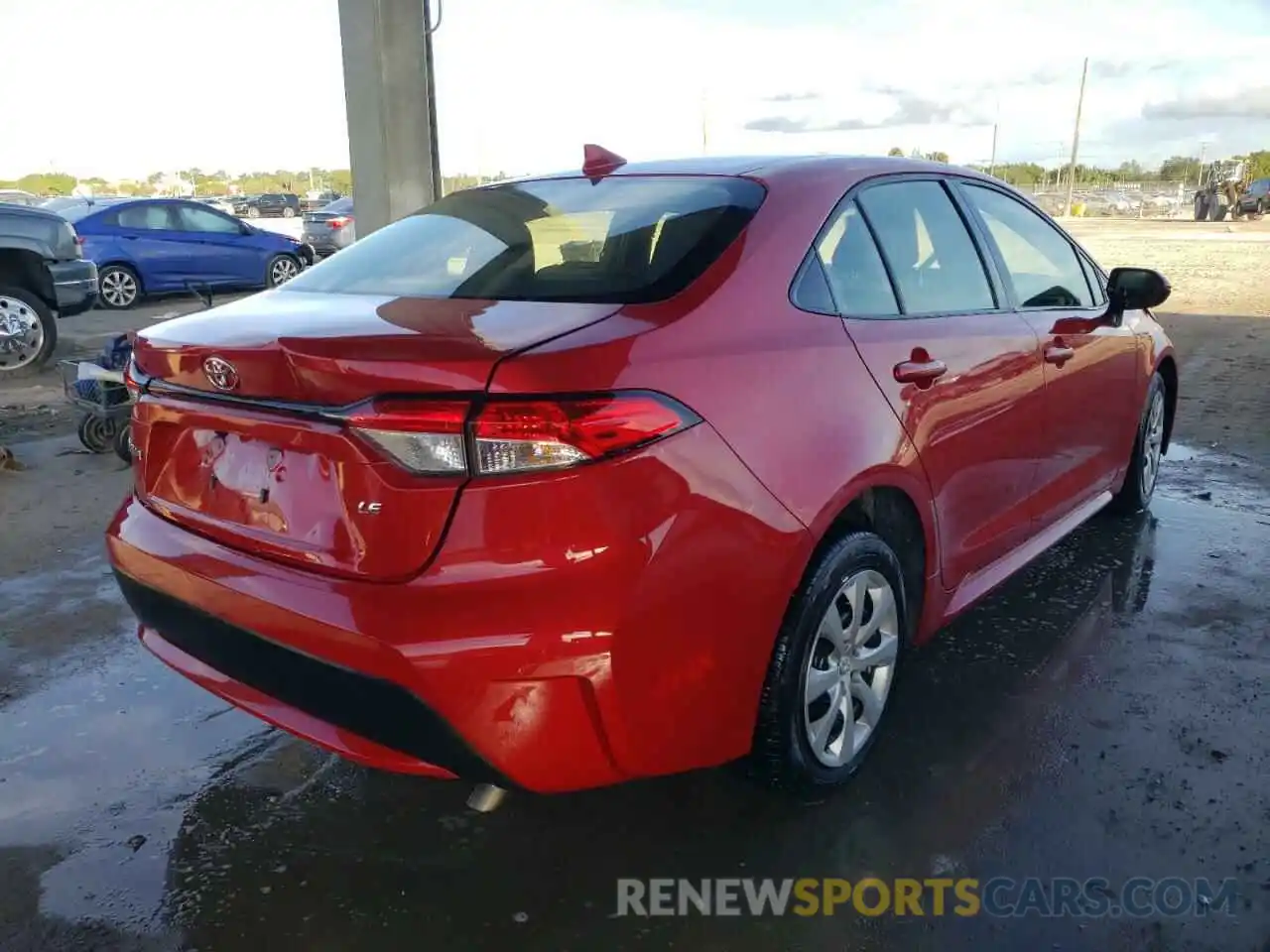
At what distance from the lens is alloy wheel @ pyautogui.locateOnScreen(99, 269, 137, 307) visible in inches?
513

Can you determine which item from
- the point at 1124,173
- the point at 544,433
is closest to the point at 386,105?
the point at 544,433

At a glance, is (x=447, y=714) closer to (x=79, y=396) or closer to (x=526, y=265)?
(x=526, y=265)

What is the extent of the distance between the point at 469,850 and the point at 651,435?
1.16m

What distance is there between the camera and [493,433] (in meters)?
1.94

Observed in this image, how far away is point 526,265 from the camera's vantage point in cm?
260

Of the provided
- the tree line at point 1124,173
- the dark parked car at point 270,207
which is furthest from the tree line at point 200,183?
the tree line at point 1124,173

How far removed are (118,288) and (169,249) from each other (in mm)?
842

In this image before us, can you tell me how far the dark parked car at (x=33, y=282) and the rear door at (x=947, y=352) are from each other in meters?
7.94

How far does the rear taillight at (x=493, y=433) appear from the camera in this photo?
6.36 ft

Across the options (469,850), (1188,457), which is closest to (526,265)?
(469,850)

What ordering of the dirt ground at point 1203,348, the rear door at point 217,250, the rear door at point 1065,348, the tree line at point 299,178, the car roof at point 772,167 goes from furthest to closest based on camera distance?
the tree line at point 299,178 < the rear door at point 217,250 < the dirt ground at point 1203,348 < the rear door at point 1065,348 < the car roof at point 772,167

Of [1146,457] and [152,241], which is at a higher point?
[152,241]

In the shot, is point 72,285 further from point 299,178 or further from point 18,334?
point 299,178

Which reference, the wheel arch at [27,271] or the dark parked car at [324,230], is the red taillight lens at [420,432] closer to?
the wheel arch at [27,271]
